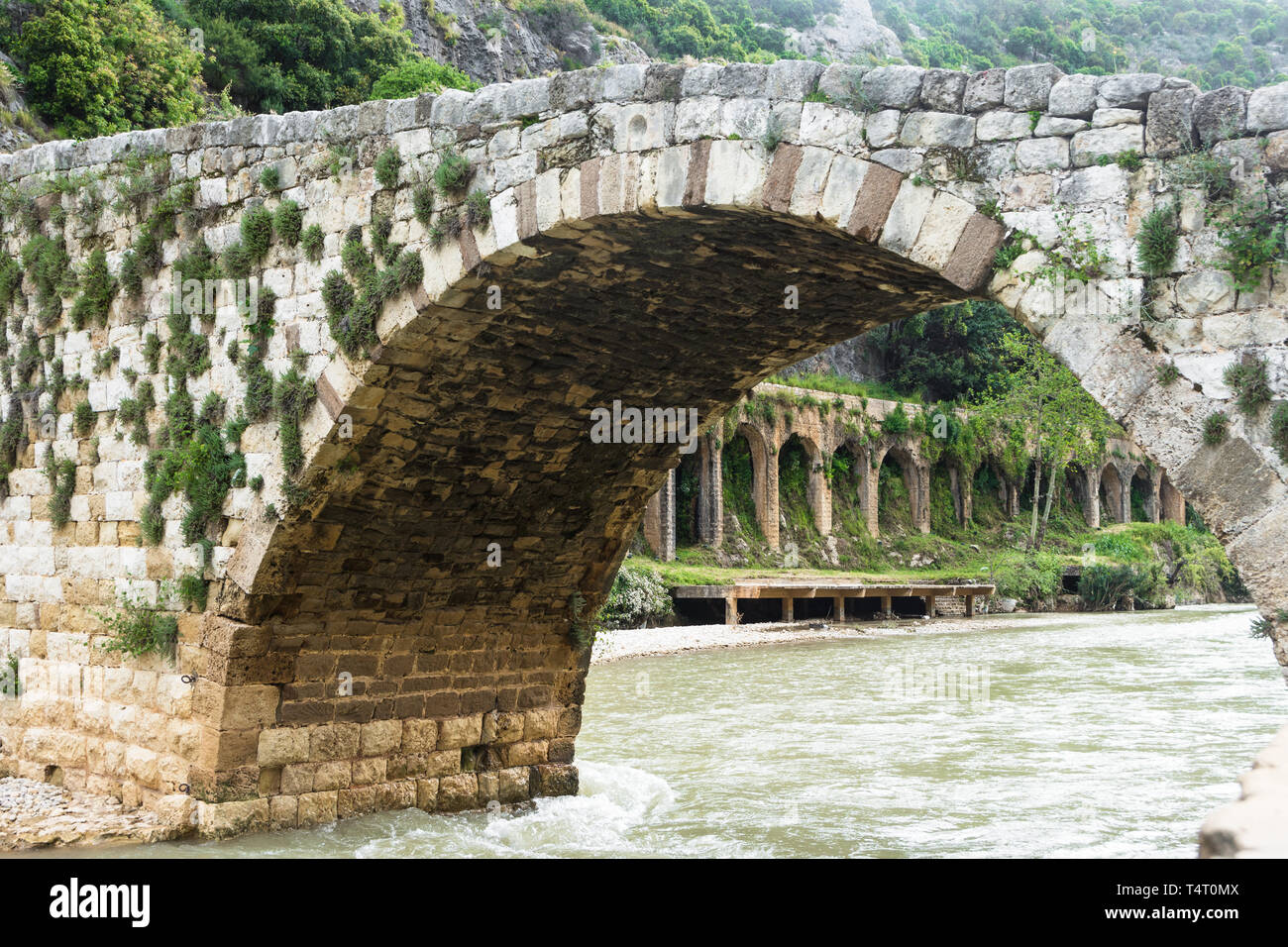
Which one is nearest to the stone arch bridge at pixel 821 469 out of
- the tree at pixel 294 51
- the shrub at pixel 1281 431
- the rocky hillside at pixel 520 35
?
the rocky hillside at pixel 520 35

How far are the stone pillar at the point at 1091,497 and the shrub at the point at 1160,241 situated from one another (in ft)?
124

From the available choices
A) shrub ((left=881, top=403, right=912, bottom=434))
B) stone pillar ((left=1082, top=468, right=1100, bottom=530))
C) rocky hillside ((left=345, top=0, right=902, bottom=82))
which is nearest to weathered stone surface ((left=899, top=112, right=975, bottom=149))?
rocky hillside ((left=345, top=0, right=902, bottom=82))

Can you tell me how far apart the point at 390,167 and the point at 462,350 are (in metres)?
1.06

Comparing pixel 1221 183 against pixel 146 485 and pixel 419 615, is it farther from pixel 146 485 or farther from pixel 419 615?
pixel 146 485

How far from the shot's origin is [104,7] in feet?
62.2

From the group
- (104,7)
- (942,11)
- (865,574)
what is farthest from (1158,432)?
(942,11)

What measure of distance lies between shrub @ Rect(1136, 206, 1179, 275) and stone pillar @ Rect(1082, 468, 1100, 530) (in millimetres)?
37925

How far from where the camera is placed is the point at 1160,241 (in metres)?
4.74

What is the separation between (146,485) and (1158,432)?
5.92m

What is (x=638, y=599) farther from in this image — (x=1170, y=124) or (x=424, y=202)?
(x=1170, y=124)

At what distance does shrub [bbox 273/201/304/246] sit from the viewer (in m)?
7.07

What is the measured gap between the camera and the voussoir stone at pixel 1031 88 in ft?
16.5

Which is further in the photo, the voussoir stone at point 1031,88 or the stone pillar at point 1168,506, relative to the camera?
the stone pillar at point 1168,506

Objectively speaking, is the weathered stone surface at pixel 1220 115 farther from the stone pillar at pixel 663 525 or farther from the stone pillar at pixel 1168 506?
the stone pillar at pixel 1168 506
